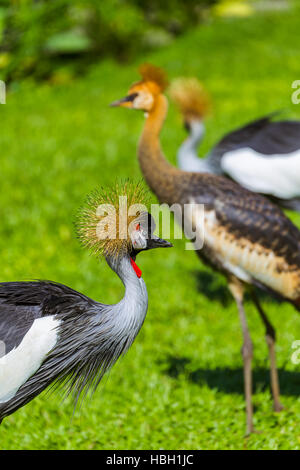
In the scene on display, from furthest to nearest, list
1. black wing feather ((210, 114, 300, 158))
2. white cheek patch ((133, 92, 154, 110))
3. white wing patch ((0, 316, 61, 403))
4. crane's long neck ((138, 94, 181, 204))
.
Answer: black wing feather ((210, 114, 300, 158)) < white cheek patch ((133, 92, 154, 110)) < crane's long neck ((138, 94, 181, 204)) < white wing patch ((0, 316, 61, 403))

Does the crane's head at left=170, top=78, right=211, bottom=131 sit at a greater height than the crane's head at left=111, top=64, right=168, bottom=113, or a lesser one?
greater

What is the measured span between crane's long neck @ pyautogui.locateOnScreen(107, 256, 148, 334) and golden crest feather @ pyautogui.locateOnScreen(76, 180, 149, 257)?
5cm

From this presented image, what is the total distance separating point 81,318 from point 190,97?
3.21m

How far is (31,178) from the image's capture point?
714 centimetres

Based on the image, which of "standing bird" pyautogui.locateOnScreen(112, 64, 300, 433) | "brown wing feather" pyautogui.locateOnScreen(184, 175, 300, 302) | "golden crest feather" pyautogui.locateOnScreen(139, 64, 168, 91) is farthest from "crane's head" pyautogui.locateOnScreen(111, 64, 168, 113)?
"brown wing feather" pyautogui.locateOnScreen(184, 175, 300, 302)

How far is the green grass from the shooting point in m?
3.64

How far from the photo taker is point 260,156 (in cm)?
527

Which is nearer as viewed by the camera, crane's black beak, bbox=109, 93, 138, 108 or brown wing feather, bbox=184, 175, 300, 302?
brown wing feather, bbox=184, 175, 300, 302

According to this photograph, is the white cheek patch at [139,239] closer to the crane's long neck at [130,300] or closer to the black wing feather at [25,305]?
the crane's long neck at [130,300]

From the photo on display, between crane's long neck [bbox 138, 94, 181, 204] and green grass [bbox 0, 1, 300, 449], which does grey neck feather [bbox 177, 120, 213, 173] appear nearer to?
green grass [bbox 0, 1, 300, 449]

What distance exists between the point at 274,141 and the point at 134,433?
9.15 ft

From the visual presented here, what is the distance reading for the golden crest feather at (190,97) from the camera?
532cm

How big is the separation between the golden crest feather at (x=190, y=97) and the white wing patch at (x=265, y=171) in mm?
497

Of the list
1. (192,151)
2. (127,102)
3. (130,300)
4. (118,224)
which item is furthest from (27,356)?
(192,151)
